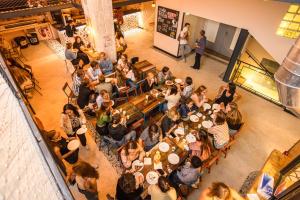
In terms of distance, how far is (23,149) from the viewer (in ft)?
1.70

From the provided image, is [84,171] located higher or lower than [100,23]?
lower

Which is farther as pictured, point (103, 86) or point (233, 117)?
point (103, 86)

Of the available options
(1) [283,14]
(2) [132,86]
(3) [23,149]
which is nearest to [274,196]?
(3) [23,149]

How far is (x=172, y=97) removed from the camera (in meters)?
5.17

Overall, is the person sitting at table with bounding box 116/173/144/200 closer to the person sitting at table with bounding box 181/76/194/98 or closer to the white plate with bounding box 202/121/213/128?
the white plate with bounding box 202/121/213/128

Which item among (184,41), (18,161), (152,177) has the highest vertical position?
(18,161)

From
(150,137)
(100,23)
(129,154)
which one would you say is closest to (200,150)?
(150,137)

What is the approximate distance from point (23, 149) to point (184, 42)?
27.7 feet

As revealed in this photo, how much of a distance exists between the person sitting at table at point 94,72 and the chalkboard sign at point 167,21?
4.08m

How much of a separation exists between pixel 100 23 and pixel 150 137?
4.34m

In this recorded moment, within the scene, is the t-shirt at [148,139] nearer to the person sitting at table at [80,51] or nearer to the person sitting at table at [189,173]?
the person sitting at table at [189,173]

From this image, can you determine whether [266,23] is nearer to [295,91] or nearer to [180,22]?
[180,22]

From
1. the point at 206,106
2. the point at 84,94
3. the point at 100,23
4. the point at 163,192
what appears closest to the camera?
the point at 163,192

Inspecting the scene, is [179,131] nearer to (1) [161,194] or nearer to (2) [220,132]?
(2) [220,132]
